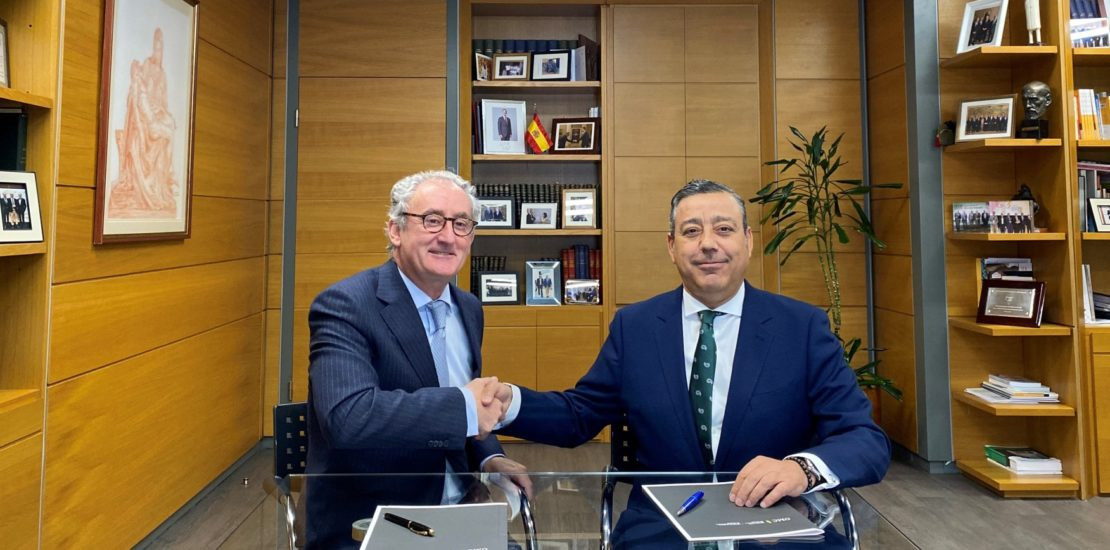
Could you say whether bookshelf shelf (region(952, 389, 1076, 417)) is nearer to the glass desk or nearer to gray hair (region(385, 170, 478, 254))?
the glass desk

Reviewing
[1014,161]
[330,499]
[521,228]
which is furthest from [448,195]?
[1014,161]

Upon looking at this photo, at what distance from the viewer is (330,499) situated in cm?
129

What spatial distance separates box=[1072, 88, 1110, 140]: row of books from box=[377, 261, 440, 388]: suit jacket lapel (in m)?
3.82

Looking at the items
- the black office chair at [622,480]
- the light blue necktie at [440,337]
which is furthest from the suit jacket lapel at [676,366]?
the light blue necktie at [440,337]

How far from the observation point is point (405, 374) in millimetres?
1630

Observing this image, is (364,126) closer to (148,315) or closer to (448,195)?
(148,315)

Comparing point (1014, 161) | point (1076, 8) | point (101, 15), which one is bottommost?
point (1014, 161)

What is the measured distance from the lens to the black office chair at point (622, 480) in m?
1.20

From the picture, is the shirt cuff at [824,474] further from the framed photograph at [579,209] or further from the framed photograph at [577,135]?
the framed photograph at [577,135]

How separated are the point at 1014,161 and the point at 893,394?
1.58m

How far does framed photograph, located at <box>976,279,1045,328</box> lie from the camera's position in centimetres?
342

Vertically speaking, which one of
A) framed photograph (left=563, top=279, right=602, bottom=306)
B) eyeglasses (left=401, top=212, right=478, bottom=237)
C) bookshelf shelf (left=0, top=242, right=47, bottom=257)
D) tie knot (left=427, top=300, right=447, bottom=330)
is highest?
eyeglasses (left=401, top=212, right=478, bottom=237)

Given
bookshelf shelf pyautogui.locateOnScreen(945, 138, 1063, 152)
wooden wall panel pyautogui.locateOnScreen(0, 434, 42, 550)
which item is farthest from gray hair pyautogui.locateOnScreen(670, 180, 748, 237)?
bookshelf shelf pyautogui.locateOnScreen(945, 138, 1063, 152)

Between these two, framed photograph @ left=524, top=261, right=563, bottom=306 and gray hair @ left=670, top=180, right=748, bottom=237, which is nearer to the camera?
gray hair @ left=670, top=180, right=748, bottom=237
